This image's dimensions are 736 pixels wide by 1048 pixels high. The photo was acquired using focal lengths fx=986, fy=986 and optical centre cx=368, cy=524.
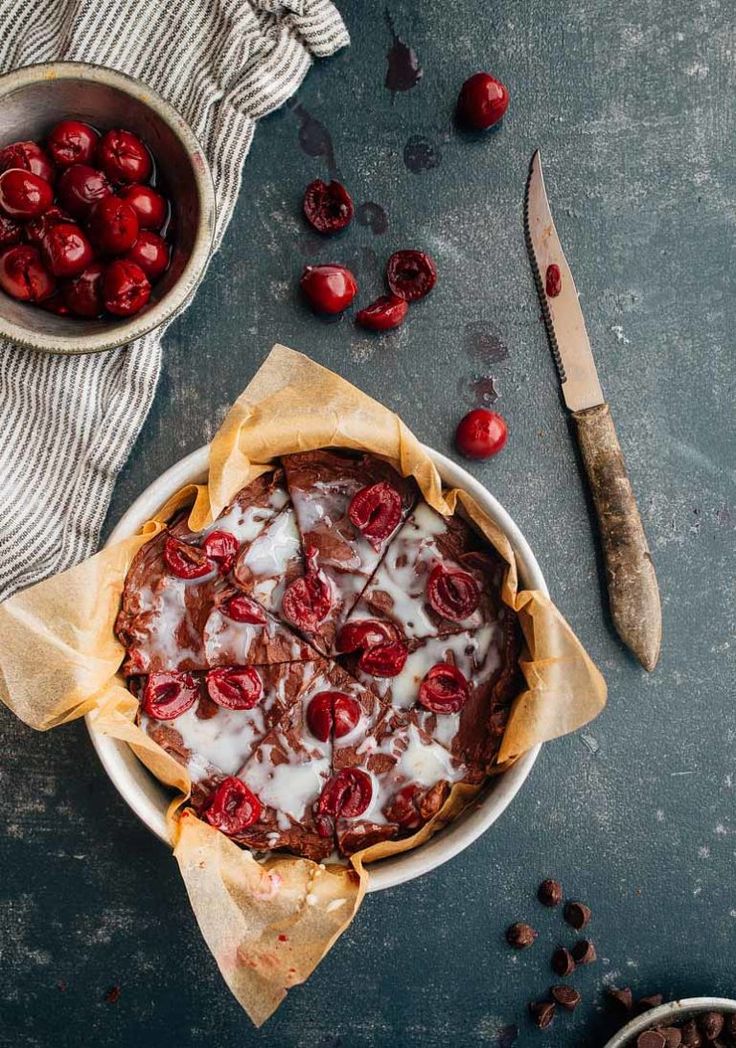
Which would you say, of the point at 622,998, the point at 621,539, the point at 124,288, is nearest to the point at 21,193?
the point at 124,288

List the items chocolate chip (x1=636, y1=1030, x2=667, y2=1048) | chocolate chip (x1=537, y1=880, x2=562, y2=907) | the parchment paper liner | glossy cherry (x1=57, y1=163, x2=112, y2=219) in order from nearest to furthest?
1. the parchment paper liner
2. glossy cherry (x1=57, y1=163, x2=112, y2=219)
3. chocolate chip (x1=636, y1=1030, x2=667, y2=1048)
4. chocolate chip (x1=537, y1=880, x2=562, y2=907)

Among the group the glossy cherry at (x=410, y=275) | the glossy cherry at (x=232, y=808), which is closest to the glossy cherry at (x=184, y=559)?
the glossy cherry at (x=232, y=808)

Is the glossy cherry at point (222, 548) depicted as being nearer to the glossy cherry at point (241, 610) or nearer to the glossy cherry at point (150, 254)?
the glossy cherry at point (241, 610)

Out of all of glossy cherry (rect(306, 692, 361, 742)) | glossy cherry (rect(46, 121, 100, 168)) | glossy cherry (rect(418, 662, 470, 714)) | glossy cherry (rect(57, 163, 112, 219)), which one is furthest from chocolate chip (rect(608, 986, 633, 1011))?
glossy cherry (rect(46, 121, 100, 168))

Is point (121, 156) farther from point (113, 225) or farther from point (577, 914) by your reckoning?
point (577, 914)

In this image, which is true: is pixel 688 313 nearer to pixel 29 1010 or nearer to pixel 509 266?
pixel 509 266

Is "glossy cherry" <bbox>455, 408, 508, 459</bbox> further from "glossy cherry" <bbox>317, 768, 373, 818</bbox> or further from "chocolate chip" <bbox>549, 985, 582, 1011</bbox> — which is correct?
"chocolate chip" <bbox>549, 985, 582, 1011</bbox>
